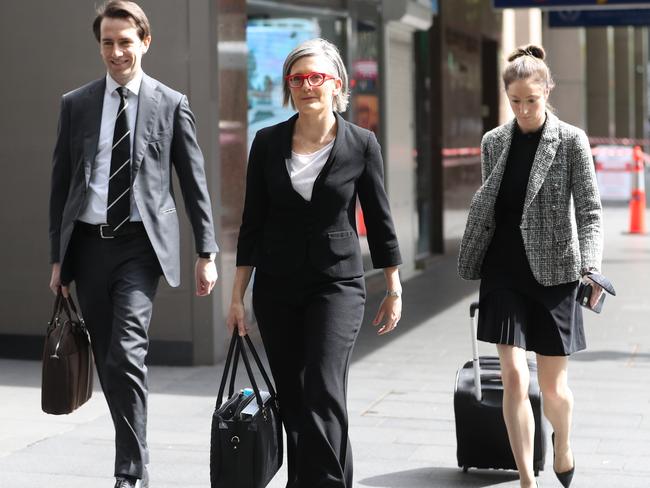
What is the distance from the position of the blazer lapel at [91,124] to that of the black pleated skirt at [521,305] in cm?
149

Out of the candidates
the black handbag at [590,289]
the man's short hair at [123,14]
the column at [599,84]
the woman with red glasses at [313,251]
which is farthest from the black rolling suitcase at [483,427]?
the column at [599,84]

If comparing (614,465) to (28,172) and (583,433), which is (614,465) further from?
(28,172)

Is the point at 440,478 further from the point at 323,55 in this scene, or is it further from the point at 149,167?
the point at 323,55

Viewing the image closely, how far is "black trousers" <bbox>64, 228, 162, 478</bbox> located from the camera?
495cm

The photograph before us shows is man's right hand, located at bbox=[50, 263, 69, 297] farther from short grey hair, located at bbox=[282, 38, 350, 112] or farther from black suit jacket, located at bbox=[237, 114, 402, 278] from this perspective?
short grey hair, located at bbox=[282, 38, 350, 112]

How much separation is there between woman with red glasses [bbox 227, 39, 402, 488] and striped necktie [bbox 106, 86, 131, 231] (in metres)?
0.57

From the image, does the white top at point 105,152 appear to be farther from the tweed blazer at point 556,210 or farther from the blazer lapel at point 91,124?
the tweed blazer at point 556,210

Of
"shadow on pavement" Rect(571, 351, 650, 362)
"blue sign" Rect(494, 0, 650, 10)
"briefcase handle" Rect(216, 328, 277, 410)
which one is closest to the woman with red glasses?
"briefcase handle" Rect(216, 328, 277, 410)

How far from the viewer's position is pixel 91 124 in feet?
16.5

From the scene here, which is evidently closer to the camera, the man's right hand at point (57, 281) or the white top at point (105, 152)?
the white top at point (105, 152)

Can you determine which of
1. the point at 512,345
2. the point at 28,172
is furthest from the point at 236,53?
the point at 512,345

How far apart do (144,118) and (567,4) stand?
10442 mm

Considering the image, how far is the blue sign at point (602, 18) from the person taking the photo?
20.0 metres

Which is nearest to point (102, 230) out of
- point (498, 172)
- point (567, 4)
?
point (498, 172)
